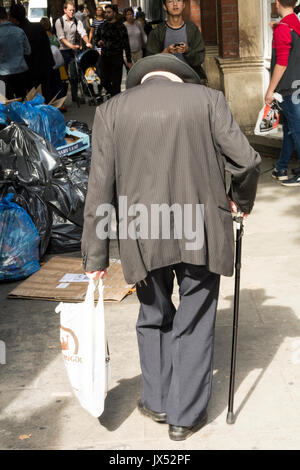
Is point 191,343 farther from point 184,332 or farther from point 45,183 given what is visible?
point 45,183

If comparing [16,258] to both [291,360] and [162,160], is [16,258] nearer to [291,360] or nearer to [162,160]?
[291,360]

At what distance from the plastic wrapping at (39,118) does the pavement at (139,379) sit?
6.84 feet

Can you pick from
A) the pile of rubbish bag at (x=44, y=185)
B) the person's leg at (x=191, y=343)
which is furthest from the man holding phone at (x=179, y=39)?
the person's leg at (x=191, y=343)

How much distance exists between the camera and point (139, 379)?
4.41 metres

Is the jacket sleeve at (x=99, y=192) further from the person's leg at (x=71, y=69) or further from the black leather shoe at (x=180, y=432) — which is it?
the person's leg at (x=71, y=69)

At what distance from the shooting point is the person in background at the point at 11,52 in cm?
1119

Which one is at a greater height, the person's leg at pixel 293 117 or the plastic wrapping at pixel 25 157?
the plastic wrapping at pixel 25 157

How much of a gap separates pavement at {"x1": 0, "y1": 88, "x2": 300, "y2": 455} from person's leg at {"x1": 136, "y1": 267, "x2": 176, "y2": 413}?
17cm

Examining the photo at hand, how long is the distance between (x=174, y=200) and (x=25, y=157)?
361cm

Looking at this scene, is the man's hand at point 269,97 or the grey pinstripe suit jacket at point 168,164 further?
the man's hand at point 269,97

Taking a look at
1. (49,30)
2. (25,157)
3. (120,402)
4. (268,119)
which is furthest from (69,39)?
(120,402)

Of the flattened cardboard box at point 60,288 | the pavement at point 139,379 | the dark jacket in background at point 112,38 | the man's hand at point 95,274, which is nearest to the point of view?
the man's hand at point 95,274

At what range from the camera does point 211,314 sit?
147 inches
